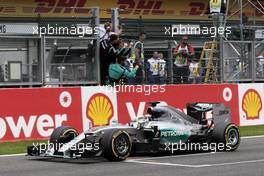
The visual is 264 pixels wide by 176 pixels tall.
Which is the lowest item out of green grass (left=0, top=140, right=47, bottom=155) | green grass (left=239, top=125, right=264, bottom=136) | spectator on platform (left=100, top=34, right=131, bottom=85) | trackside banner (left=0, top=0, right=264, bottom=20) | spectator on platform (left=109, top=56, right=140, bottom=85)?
green grass (left=239, top=125, right=264, bottom=136)

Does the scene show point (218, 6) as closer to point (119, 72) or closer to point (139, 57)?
point (139, 57)

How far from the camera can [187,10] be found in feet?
111

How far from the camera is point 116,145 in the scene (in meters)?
12.3

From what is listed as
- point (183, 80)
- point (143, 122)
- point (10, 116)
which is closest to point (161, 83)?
point (183, 80)

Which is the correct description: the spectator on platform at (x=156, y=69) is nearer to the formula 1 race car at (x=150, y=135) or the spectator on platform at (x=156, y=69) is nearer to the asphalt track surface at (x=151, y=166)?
the formula 1 race car at (x=150, y=135)

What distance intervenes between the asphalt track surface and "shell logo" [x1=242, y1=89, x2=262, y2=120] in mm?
6839

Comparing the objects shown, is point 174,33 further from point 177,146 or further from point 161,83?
point 177,146

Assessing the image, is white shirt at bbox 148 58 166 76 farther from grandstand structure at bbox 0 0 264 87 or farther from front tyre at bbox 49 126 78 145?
front tyre at bbox 49 126 78 145

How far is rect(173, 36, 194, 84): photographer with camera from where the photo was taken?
19991 mm

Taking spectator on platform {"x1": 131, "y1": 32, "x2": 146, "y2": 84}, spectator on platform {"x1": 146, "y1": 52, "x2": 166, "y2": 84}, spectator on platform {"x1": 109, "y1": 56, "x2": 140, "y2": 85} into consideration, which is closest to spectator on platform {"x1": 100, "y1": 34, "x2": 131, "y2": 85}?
spectator on platform {"x1": 109, "y1": 56, "x2": 140, "y2": 85}

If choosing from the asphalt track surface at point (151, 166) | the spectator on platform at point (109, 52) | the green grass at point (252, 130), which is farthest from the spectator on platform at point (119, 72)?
the asphalt track surface at point (151, 166)

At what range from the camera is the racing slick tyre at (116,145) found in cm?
1213

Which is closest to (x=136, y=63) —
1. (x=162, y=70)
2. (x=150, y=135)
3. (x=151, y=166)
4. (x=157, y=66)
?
(x=157, y=66)

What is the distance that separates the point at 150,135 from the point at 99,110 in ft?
15.5
